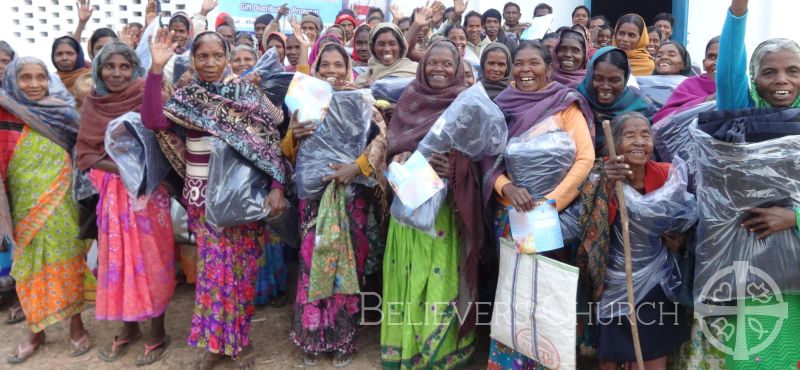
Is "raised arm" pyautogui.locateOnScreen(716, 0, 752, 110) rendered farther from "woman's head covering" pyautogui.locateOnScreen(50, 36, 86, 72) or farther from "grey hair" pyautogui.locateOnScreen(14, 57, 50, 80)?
"woman's head covering" pyautogui.locateOnScreen(50, 36, 86, 72)

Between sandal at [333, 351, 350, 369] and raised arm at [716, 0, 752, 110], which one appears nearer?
raised arm at [716, 0, 752, 110]

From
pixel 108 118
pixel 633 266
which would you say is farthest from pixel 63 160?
pixel 633 266

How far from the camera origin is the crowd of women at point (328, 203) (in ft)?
9.12

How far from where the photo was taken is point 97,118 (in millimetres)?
3365

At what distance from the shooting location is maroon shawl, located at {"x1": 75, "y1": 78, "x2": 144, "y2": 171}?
132 inches

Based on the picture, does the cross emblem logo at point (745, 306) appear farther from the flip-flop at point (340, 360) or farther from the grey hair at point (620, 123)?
the flip-flop at point (340, 360)

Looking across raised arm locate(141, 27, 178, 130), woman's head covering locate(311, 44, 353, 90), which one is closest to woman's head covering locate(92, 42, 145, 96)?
raised arm locate(141, 27, 178, 130)

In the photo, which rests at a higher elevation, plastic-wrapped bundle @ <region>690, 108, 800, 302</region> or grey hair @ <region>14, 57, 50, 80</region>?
grey hair @ <region>14, 57, 50, 80</region>

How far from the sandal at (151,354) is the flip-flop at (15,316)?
1.23 meters

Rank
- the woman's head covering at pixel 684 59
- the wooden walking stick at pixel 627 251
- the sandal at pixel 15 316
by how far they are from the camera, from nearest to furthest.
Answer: the wooden walking stick at pixel 627 251 < the sandal at pixel 15 316 < the woman's head covering at pixel 684 59

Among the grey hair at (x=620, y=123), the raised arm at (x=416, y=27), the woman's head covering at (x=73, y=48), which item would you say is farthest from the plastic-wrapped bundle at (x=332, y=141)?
the woman's head covering at (x=73, y=48)

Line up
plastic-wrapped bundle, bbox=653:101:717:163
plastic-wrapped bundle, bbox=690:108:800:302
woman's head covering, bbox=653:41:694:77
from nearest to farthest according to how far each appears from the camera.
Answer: plastic-wrapped bundle, bbox=690:108:800:302
plastic-wrapped bundle, bbox=653:101:717:163
woman's head covering, bbox=653:41:694:77

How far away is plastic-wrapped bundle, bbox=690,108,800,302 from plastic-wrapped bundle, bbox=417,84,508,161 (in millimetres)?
834

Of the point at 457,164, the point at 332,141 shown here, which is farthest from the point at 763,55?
the point at 332,141
